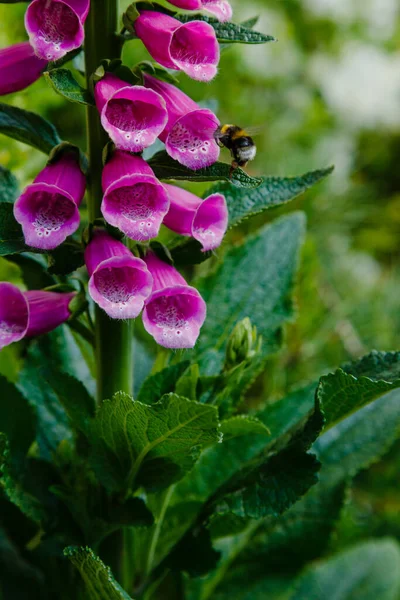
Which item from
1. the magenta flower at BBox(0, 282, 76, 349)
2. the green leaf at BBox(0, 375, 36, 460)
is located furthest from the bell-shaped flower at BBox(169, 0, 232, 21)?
the green leaf at BBox(0, 375, 36, 460)

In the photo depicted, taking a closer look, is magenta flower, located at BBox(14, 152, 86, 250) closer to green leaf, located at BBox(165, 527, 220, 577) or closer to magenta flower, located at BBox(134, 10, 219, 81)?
magenta flower, located at BBox(134, 10, 219, 81)

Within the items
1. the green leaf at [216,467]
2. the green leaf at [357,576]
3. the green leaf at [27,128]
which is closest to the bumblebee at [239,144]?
the green leaf at [27,128]

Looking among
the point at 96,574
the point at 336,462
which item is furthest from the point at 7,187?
the point at 336,462

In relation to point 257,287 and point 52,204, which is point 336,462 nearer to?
point 257,287

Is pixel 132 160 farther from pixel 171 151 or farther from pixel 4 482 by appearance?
pixel 4 482

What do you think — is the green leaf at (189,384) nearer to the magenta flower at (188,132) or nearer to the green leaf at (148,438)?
the green leaf at (148,438)

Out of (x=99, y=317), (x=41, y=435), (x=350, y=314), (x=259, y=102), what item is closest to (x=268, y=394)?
(x=350, y=314)
